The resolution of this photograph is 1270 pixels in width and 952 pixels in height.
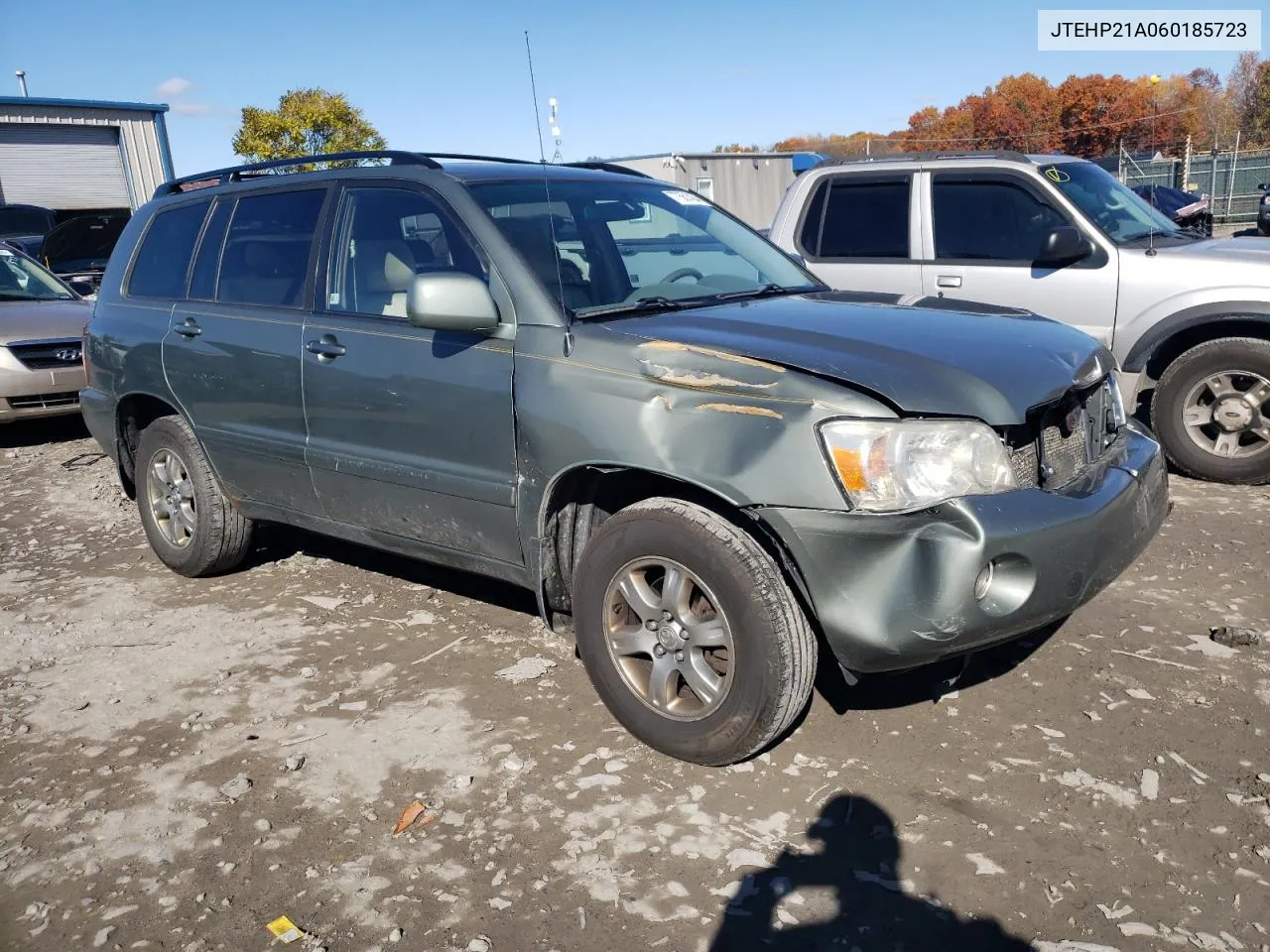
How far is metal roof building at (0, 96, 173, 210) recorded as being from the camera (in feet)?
75.8

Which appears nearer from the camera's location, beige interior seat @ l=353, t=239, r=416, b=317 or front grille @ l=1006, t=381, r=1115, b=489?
front grille @ l=1006, t=381, r=1115, b=489

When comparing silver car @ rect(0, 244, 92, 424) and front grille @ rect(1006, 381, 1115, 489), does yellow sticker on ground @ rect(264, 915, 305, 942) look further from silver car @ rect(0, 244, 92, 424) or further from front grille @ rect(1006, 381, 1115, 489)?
silver car @ rect(0, 244, 92, 424)

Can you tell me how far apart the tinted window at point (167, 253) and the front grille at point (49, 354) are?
415cm

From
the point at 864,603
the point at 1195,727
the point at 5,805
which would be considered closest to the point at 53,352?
the point at 5,805

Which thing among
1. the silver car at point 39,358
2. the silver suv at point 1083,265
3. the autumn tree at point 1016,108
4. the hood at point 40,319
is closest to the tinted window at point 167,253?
the silver car at point 39,358

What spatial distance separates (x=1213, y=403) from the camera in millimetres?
5887

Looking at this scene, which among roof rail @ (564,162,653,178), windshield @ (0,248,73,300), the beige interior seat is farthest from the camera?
windshield @ (0,248,73,300)

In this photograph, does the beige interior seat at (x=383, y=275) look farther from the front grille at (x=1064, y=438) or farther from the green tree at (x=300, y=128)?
the green tree at (x=300, y=128)

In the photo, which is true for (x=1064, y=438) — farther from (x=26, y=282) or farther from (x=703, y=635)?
(x=26, y=282)

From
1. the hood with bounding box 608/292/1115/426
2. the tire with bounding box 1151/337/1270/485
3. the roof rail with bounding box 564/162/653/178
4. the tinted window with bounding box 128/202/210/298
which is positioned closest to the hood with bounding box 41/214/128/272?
the tinted window with bounding box 128/202/210/298

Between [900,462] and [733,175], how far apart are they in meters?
34.2

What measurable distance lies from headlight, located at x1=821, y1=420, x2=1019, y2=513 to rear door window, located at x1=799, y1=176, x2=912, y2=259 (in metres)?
4.17

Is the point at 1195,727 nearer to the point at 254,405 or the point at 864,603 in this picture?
the point at 864,603

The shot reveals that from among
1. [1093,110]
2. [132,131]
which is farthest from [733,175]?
[1093,110]
